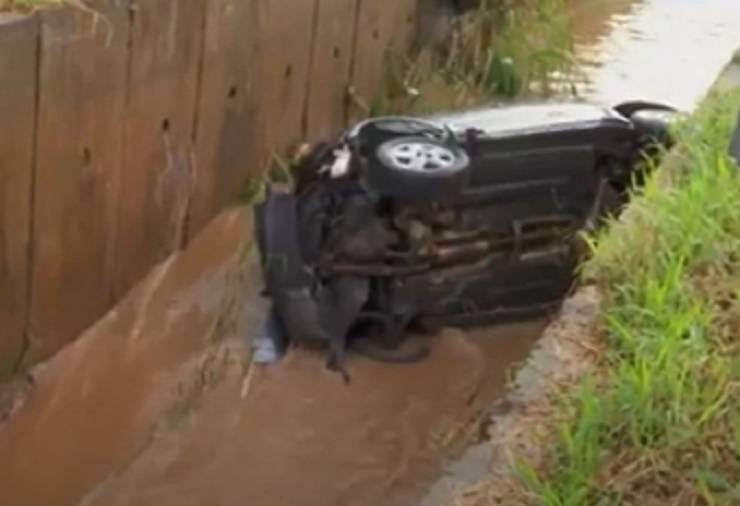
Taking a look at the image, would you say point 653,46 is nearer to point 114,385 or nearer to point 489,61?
point 489,61

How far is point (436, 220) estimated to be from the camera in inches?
241

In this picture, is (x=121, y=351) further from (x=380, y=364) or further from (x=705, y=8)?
(x=705, y=8)

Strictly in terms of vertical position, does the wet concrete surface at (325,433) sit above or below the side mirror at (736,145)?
below

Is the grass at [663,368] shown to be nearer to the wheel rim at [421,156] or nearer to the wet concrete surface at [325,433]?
the wet concrete surface at [325,433]

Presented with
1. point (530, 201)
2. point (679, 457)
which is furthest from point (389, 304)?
point (679, 457)

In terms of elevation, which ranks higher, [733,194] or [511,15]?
[733,194]

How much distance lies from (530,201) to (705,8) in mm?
5279

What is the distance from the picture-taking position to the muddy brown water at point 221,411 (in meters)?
5.22

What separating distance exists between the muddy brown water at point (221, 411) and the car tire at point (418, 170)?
647 mm

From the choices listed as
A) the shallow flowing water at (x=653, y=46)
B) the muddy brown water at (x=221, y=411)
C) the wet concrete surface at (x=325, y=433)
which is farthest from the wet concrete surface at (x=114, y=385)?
the shallow flowing water at (x=653, y=46)

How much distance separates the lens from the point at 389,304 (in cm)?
611

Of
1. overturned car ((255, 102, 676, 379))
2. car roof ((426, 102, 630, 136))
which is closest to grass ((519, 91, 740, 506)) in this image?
overturned car ((255, 102, 676, 379))

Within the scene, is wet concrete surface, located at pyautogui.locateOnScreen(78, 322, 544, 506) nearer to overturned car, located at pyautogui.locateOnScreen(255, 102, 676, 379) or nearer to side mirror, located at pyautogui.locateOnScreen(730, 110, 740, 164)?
overturned car, located at pyautogui.locateOnScreen(255, 102, 676, 379)

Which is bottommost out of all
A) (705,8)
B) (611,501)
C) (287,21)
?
(705,8)
